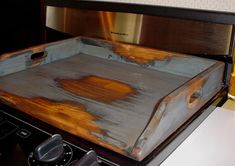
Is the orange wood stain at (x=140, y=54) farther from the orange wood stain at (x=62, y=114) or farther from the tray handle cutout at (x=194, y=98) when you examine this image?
the orange wood stain at (x=62, y=114)

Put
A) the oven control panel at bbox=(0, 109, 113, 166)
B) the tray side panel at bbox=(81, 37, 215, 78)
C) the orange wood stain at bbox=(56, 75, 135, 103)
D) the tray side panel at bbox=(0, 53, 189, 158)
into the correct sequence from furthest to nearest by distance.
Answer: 1. the tray side panel at bbox=(81, 37, 215, 78)
2. the orange wood stain at bbox=(56, 75, 135, 103)
3. the tray side panel at bbox=(0, 53, 189, 158)
4. the oven control panel at bbox=(0, 109, 113, 166)

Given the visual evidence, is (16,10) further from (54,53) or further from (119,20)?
(119,20)

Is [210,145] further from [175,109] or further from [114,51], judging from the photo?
[114,51]

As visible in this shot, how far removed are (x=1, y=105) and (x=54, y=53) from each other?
360mm

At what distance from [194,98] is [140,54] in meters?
0.34

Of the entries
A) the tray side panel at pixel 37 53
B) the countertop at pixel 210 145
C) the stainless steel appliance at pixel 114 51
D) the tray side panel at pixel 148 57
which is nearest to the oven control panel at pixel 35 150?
the stainless steel appliance at pixel 114 51

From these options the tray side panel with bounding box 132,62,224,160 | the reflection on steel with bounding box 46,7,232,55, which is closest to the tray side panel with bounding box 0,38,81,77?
the reflection on steel with bounding box 46,7,232,55

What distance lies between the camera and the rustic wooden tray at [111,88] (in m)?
0.52

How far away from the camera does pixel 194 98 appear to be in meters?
0.62

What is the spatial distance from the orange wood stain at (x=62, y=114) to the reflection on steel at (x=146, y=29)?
0.40 meters

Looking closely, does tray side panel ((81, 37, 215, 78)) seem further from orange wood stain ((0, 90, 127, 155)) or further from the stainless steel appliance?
orange wood stain ((0, 90, 127, 155))

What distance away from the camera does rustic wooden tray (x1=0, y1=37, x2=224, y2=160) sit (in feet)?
1.69

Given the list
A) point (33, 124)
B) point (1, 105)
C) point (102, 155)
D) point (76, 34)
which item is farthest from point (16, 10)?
point (102, 155)

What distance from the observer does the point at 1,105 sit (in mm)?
624
